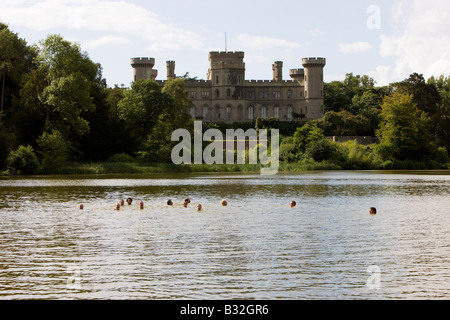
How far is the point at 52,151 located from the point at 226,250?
3310 cm

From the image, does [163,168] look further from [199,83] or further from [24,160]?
[199,83]

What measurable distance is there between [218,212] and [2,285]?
1056cm

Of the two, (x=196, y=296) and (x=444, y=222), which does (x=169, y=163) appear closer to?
(x=444, y=222)

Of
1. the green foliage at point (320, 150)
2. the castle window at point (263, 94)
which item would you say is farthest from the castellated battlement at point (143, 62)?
the green foliage at point (320, 150)

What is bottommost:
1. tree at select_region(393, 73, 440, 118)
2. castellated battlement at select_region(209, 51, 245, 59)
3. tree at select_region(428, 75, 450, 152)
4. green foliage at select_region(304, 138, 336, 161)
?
green foliage at select_region(304, 138, 336, 161)

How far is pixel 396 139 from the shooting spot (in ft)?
190

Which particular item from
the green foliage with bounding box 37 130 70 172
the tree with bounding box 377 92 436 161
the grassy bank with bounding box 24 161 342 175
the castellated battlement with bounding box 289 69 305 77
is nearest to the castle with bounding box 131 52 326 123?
the castellated battlement with bounding box 289 69 305 77

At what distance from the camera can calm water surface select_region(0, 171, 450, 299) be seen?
31.7 feet

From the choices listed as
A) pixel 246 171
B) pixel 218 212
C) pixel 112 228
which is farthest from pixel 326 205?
pixel 246 171

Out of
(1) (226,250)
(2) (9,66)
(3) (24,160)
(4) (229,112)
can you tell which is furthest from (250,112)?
(1) (226,250)

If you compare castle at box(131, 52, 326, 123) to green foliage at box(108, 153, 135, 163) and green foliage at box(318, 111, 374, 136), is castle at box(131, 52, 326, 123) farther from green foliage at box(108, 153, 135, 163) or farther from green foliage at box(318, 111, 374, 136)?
green foliage at box(108, 153, 135, 163)

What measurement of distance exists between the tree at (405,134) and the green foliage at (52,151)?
1136 inches

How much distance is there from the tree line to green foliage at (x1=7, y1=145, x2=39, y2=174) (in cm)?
6

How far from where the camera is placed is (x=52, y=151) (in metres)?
43.6
